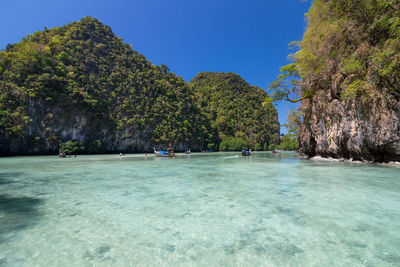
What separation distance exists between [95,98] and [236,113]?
63534 millimetres

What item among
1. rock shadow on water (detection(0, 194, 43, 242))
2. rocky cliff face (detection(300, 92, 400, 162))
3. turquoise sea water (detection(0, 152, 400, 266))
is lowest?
rock shadow on water (detection(0, 194, 43, 242))

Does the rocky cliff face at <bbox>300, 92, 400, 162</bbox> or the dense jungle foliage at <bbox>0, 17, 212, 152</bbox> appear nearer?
the rocky cliff face at <bbox>300, 92, 400, 162</bbox>

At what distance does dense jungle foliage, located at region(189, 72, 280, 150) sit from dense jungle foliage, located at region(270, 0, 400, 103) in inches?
2379

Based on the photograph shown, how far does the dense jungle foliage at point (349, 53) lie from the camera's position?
33.7 feet

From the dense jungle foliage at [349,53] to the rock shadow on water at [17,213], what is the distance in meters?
14.9

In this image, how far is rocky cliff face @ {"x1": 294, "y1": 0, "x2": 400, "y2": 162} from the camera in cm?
1077

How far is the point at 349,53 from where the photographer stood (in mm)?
14148

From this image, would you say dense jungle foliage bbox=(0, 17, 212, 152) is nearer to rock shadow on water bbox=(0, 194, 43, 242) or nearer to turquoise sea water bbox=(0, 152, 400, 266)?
rock shadow on water bbox=(0, 194, 43, 242)

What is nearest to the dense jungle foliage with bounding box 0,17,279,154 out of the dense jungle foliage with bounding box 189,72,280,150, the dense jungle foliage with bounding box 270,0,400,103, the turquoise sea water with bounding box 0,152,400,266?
the dense jungle foliage with bounding box 189,72,280,150

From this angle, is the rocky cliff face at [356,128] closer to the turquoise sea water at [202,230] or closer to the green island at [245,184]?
the green island at [245,184]

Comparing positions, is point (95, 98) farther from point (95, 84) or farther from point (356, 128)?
point (356, 128)

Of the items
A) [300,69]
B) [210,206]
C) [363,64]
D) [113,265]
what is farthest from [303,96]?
[113,265]

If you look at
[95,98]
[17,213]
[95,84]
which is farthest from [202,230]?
[95,84]

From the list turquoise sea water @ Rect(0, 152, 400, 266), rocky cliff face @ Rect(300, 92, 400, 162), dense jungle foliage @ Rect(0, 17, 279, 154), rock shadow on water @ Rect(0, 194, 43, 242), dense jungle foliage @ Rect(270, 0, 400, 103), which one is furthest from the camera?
dense jungle foliage @ Rect(0, 17, 279, 154)
